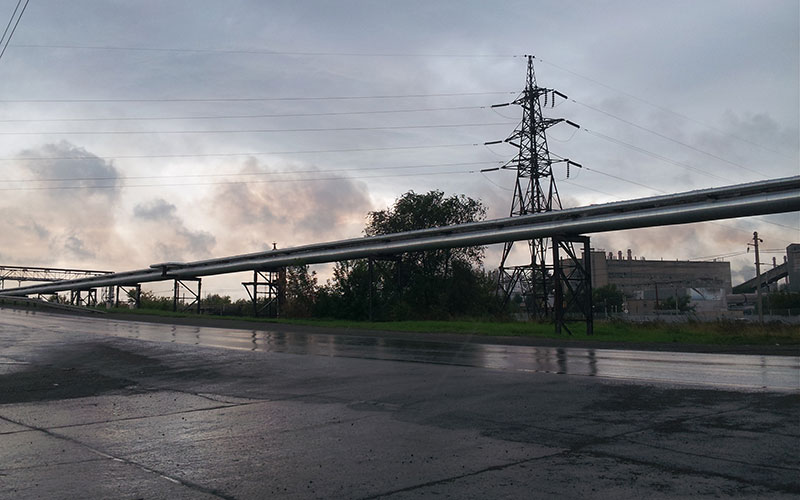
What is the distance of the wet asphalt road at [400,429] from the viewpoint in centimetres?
524

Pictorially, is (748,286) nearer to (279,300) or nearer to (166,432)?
(279,300)

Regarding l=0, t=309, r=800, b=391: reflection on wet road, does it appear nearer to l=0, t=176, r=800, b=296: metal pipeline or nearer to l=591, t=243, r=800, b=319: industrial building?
l=0, t=176, r=800, b=296: metal pipeline

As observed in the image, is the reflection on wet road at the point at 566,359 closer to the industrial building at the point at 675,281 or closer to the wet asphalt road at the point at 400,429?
the wet asphalt road at the point at 400,429

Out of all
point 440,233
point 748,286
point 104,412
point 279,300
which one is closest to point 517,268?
point 440,233

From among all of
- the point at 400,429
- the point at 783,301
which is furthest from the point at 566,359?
the point at 783,301

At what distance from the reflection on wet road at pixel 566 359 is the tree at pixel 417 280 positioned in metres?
16.1

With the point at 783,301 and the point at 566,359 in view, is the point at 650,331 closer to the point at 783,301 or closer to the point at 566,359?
the point at 566,359

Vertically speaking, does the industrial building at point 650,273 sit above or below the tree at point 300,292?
above

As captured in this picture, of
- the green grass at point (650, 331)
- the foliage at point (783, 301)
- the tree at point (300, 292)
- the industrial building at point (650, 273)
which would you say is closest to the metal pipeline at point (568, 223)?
the tree at point (300, 292)

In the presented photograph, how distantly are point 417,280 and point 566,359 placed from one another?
89.6 ft

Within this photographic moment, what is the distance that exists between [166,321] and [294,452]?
1186 inches

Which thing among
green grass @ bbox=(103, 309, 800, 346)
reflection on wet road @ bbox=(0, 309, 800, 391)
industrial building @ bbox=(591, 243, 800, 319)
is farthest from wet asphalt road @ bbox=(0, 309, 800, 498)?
industrial building @ bbox=(591, 243, 800, 319)

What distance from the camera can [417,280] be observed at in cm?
4259

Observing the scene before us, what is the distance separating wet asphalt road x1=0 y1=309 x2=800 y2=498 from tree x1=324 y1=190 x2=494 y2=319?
24.5m
